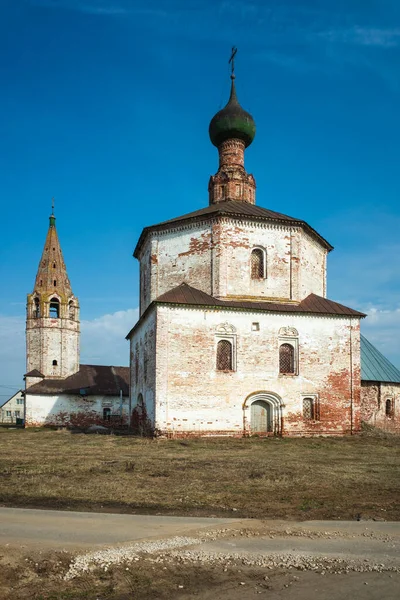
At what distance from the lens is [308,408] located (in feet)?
67.3

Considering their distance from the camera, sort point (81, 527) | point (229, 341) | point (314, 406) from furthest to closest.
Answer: point (314, 406) < point (229, 341) < point (81, 527)

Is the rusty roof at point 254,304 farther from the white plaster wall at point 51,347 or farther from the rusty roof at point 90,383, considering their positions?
the white plaster wall at point 51,347

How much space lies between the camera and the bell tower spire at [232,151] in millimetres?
25625

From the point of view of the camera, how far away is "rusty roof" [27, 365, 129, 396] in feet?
113

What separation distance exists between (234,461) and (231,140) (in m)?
17.8

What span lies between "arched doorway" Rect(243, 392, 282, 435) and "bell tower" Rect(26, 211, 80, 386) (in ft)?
77.4

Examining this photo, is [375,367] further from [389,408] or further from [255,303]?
[255,303]

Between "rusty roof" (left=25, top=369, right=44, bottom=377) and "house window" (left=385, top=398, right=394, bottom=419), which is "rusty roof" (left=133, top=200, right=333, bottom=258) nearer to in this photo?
"house window" (left=385, top=398, right=394, bottom=419)

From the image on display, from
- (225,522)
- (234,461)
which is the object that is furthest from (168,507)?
(234,461)

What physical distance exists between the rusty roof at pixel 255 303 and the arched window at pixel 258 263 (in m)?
1.27

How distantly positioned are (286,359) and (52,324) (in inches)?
977

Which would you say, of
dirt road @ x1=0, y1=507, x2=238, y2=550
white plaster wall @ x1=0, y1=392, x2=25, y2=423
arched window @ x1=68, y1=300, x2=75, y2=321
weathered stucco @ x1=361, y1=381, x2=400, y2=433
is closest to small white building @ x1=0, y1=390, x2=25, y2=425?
white plaster wall @ x1=0, y1=392, x2=25, y2=423

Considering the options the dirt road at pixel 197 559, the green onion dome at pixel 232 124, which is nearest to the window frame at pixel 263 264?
the green onion dome at pixel 232 124

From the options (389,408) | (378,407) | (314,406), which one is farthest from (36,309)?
(389,408)
